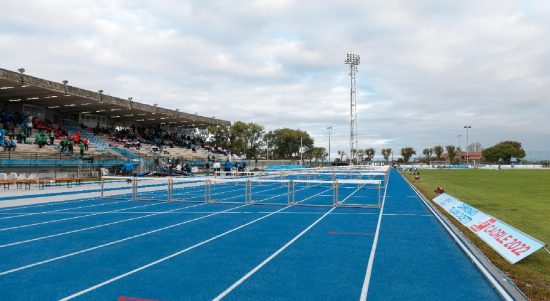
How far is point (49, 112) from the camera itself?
40.7m

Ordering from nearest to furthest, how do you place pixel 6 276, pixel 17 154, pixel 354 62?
pixel 6 276, pixel 17 154, pixel 354 62

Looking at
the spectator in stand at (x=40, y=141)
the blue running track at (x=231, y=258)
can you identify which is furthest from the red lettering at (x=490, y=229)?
the spectator in stand at (x=40, y=141)

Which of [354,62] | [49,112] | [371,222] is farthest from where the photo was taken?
[354,62]

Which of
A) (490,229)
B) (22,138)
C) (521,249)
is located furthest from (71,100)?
(521,249)

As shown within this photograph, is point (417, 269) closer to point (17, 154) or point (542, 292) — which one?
point (542, 292)

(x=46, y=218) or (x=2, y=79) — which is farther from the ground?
(x=2, y=79)

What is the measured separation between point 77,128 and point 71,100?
19.0ft

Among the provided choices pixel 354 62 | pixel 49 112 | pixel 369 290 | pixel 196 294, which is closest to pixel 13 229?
pixel 196 294

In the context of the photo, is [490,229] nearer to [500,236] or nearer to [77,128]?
[500,236]

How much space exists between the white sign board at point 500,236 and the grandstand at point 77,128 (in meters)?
26.6

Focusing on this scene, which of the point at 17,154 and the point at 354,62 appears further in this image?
the point at 354,62

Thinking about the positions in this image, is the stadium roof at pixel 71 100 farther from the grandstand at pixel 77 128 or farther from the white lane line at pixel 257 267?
the white lane line at pixel 257 267

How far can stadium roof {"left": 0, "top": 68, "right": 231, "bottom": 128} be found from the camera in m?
29.2

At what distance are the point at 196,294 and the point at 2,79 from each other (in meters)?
29.4
